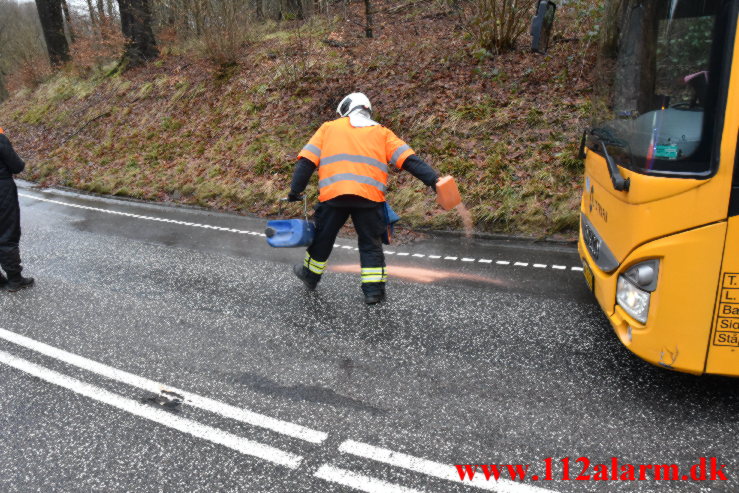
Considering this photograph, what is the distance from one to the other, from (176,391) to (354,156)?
8.02ft

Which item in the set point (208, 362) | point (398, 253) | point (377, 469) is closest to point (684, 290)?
point (377, 469)

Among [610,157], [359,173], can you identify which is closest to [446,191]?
[359,173]

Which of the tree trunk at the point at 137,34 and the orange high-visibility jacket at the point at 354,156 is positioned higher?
the tree trunk at the point at 137,34

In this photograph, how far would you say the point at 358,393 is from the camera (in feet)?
12.1

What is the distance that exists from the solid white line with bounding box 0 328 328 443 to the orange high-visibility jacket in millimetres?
2109

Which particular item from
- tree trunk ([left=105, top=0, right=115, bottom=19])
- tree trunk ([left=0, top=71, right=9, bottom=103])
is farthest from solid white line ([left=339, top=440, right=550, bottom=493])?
tree trunk ([left=0, top=71, right=9, bottom=103])

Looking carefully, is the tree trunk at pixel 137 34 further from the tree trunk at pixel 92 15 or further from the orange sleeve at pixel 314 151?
the orange sleeve at pixel 314 151

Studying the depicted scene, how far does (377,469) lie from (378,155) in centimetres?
282

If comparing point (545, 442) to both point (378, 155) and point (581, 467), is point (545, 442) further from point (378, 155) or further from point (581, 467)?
point (378, 155)

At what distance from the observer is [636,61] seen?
3812 millimetres

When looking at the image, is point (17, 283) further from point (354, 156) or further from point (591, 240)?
point (591, 240)

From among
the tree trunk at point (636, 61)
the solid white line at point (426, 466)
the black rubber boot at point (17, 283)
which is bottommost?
the black rubber boot at point (17, 283)

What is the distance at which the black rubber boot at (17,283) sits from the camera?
5969 millimetres

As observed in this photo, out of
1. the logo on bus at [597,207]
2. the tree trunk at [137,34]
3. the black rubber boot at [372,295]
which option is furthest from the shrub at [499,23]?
the tree trunk at [137,34]
